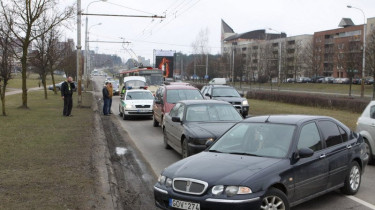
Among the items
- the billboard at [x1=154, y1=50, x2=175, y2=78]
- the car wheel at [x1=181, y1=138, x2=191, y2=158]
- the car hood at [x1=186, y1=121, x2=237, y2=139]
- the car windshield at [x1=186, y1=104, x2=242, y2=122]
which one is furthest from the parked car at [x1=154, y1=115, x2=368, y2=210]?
the billboard at [x1=154, y1=50, x2=175, y2=78]

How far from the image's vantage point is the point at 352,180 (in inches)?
274

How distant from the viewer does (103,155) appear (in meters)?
10.5

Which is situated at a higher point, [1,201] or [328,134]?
[328,134]

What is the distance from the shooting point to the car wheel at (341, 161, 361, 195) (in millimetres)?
6820

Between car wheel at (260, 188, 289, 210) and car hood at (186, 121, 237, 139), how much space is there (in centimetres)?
379

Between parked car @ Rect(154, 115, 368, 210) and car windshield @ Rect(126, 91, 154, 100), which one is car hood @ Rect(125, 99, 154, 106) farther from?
parked car @ Rect(154, 115, 368, 210)

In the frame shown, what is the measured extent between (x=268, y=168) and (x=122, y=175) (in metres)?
4.16

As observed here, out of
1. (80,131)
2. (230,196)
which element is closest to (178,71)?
(80,131)

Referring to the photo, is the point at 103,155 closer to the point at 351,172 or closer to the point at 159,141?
the point at 159,141

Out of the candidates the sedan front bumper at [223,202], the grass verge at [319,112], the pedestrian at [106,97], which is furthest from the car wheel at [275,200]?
the pedestrian at [106,97]

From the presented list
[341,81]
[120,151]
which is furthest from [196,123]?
[341,81]

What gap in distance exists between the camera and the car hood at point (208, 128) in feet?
29.7

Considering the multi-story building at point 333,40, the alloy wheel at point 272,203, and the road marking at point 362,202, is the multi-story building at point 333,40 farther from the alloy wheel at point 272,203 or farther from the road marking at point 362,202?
the alloy wheel at point 272,203

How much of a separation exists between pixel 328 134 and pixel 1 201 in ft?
16.2
